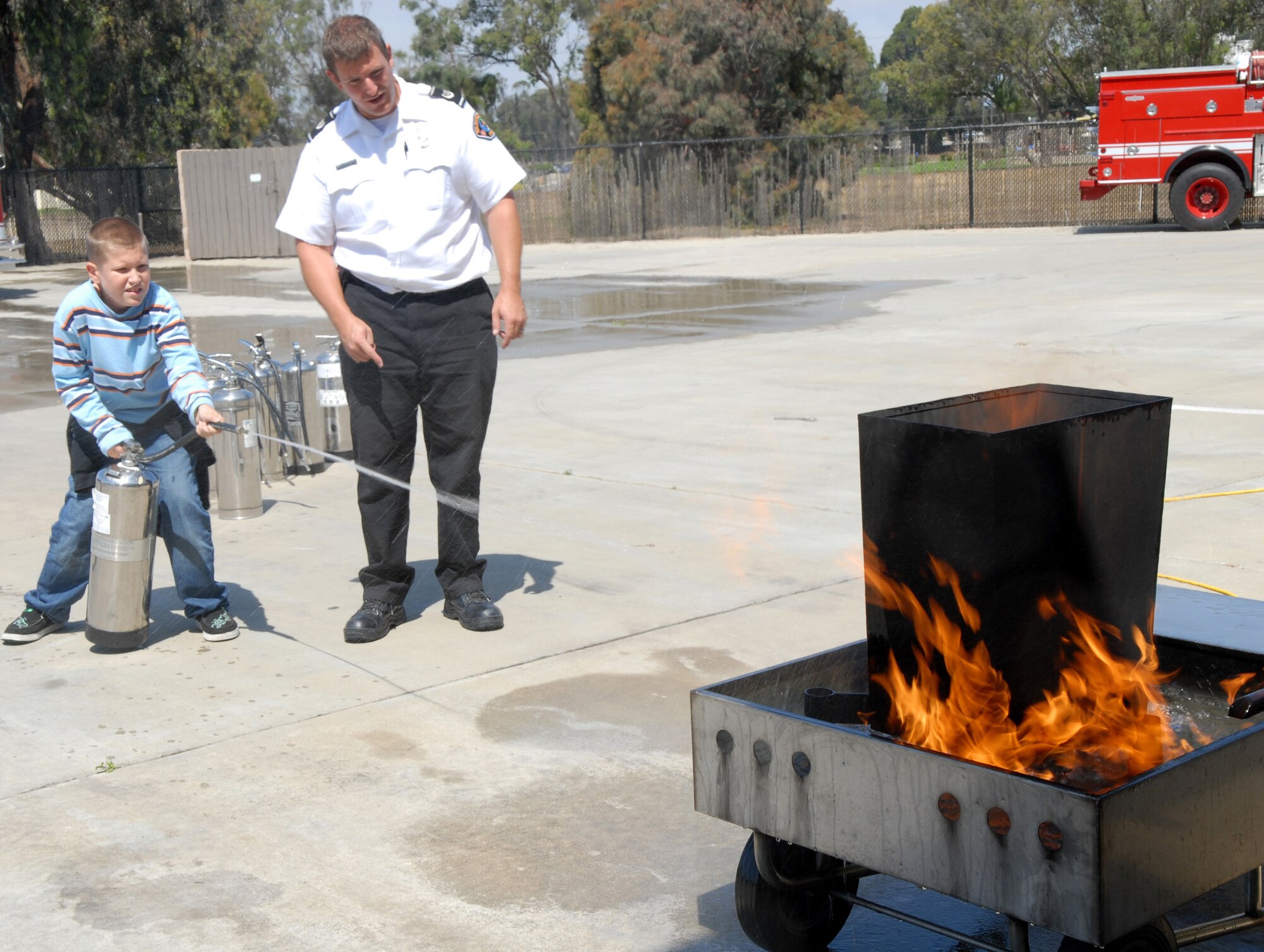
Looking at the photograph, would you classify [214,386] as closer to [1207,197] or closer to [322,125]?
[322,125]

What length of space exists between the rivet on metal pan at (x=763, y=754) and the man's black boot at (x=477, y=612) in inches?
101

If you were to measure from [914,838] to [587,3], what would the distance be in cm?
7061

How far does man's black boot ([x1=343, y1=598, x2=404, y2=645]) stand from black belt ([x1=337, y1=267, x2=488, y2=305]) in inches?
43.1

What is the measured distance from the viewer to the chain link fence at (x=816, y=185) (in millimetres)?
30078

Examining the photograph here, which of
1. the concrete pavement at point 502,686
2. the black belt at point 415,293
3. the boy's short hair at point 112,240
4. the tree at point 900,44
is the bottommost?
the concrete pavement at point 502,686

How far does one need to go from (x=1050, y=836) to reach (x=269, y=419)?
646cm

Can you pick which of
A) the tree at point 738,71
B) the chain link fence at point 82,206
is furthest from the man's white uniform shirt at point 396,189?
the tree at point 738,71

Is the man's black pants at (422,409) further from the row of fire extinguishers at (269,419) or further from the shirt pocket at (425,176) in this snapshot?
the row of fire extinguishers at (269,419)

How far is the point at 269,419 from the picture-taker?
8125mm

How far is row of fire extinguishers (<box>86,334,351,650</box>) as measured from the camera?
4902mm

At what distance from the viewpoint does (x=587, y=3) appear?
69.2 metres

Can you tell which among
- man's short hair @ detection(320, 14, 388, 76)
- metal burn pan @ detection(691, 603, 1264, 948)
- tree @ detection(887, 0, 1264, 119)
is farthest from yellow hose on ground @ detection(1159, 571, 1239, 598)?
tree @ detection(887, 0, 1264, 119)

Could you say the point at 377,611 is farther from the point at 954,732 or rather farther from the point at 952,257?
the point at 952,257

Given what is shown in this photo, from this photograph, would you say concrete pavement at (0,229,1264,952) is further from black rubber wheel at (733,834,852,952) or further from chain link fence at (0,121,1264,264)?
chain link fence at (0,121,1264,264)
